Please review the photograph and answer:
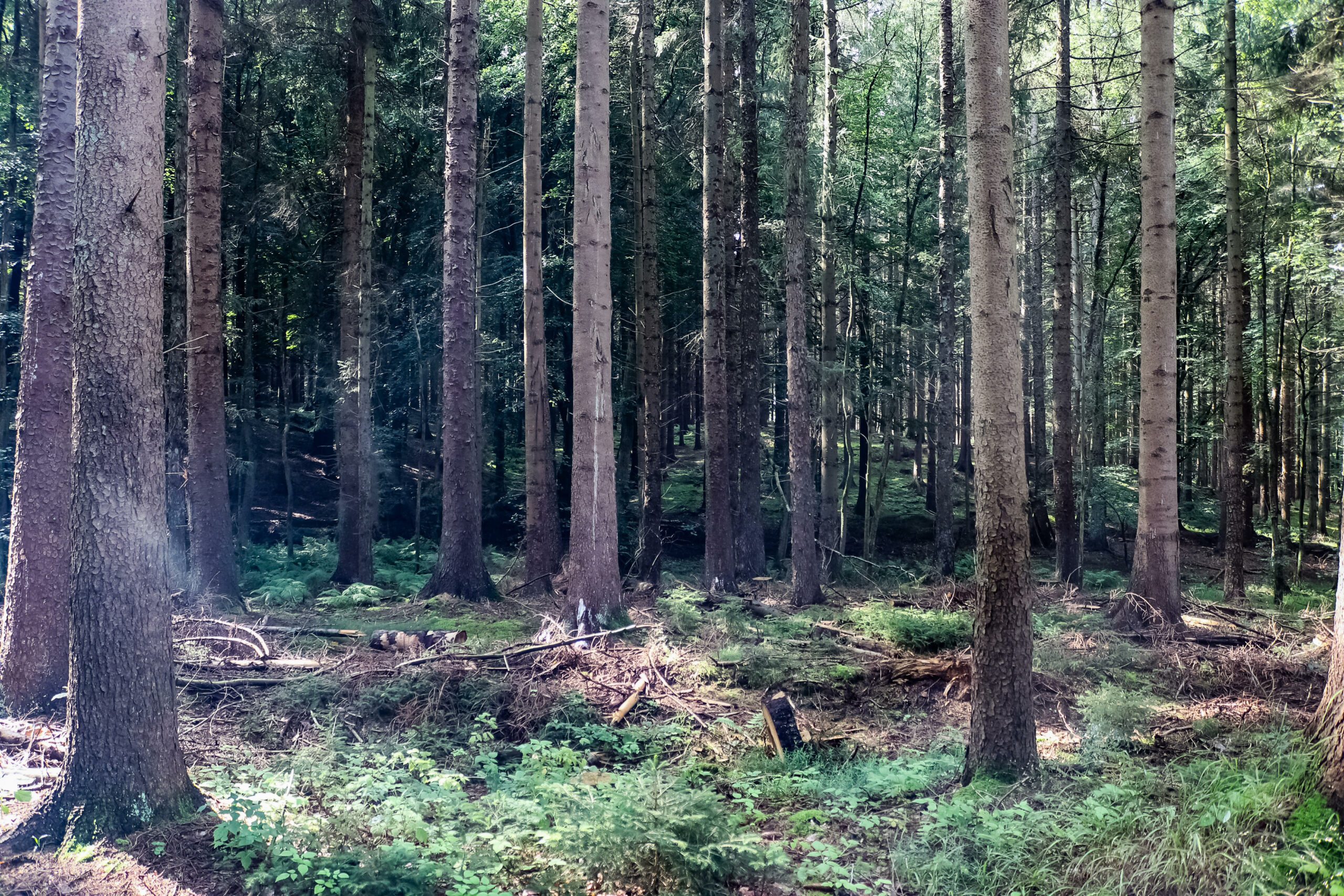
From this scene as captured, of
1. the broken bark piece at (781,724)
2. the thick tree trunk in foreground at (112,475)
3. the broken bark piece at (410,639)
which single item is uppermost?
the thick tree trunk in foreground at (112,475)

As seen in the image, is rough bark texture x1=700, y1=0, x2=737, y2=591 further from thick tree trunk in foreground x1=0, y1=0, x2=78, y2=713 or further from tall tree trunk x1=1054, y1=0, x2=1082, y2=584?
thick tree trunk in foreground x1=0, y1=0, x2=78, y2=713

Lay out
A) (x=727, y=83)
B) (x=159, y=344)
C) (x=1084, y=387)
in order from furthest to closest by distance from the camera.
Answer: (x=1084, y=387) < (x=727, y=83) < (x=159, y=344)

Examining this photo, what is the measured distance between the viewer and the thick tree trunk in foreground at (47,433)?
7012 mm

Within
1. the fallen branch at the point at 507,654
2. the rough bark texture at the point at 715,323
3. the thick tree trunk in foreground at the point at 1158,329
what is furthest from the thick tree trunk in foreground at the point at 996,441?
the rough bark texture at the point at 715,323

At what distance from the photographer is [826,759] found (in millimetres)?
6793

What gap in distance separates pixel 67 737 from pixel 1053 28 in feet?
60.6

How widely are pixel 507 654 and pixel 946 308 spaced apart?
11.8m

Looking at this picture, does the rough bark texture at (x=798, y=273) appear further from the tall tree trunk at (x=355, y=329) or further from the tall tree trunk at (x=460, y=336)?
the tall tree trunk at (x=355, y=329)

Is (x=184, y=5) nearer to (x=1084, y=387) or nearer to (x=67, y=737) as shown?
(x=67, y=737)

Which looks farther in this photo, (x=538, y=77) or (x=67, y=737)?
(x=538, y=77)

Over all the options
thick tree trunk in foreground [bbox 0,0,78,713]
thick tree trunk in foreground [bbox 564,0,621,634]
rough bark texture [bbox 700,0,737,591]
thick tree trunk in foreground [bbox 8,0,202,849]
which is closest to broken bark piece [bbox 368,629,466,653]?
thick tree trunk in foreground [bbox 564,0,621,634]

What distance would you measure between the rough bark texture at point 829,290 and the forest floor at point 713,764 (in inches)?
199

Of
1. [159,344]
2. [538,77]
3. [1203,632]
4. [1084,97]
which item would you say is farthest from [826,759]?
[1084,97]

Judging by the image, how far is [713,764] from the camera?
6.82 m
